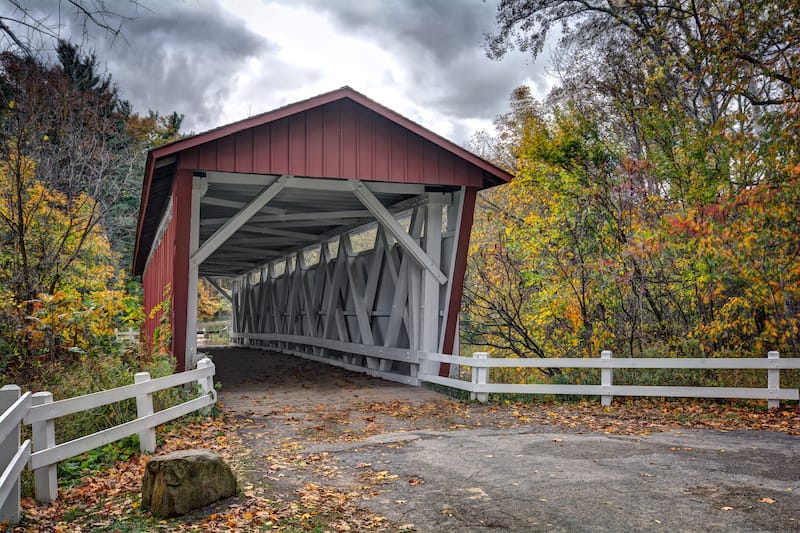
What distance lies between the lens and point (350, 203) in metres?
14.8

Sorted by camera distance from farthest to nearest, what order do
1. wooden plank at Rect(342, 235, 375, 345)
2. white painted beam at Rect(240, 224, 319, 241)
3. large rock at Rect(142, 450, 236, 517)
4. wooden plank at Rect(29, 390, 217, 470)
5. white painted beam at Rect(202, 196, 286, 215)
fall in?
1. white painted beam at Rect(240, 224, 319, 241)
2. wooden plank at Rect(342, 235, 375, 345)
3. white painted beam at Rect(202, 196, 286, 215)
4. wooden plank at Rect(29, 390, 217, 470)
5. large rock at Rect(142, 450, 236, 517)

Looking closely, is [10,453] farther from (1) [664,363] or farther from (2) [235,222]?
(1) [664,363]

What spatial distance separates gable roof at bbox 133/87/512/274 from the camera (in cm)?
1031

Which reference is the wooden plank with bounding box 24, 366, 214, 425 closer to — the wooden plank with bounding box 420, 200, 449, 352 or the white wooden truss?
the white wooden truss

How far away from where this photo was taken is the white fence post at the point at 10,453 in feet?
14.9

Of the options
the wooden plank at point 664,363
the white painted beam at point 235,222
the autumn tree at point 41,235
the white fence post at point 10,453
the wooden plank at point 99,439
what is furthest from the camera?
the white painted beam at point 235,222

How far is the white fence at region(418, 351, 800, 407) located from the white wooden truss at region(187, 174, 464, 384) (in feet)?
6.28

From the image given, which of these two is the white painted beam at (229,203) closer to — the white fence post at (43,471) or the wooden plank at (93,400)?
the wooden plank at (93,400)

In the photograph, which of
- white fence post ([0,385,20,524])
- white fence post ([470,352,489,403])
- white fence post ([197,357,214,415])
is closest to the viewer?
white fence post ([0,385,20,524])

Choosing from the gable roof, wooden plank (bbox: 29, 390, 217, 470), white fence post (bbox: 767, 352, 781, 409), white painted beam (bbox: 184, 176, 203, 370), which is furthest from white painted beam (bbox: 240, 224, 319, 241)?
white fence post (bbox: 767, 352, 781, 409)

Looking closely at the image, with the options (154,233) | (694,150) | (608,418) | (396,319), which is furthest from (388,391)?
(154,233)

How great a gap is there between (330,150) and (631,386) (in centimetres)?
585

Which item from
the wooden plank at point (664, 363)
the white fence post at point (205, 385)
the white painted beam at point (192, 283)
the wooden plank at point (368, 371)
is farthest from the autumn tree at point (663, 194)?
the white fence post at point (205, 385)

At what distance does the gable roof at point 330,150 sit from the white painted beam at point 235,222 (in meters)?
0.32
